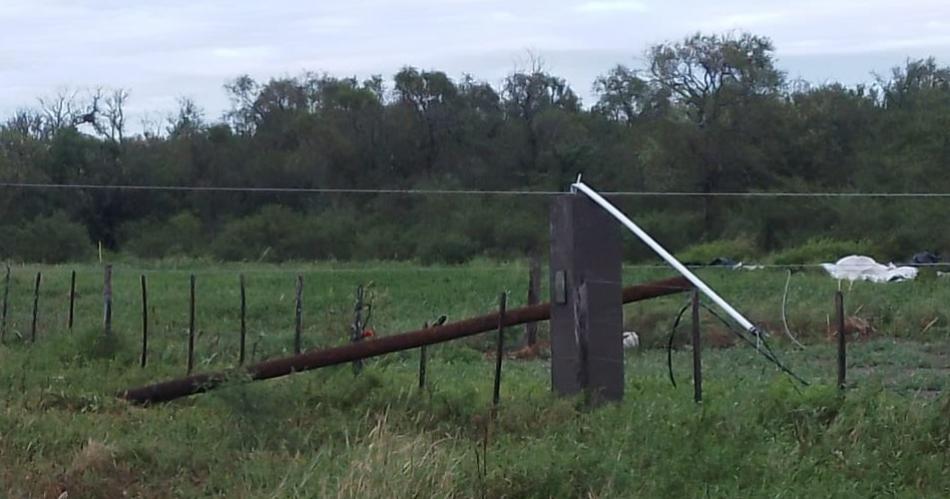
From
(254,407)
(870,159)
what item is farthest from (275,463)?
(870,159)

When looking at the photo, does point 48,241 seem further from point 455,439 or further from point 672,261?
point 672,261

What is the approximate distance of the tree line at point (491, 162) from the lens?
2748 cm

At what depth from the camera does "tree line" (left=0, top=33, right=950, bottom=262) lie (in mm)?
27484

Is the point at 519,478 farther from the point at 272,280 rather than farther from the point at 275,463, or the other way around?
the point at 272,280

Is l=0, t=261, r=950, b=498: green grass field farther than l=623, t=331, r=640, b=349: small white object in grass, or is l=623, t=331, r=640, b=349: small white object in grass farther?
l=623, t=331, r=640, b=349: small white object in grass

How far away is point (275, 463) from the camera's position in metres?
6.66

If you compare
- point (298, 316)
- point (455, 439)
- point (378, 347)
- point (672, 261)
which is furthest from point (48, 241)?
point (672, 261)

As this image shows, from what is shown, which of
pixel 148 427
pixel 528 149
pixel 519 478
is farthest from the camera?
pixel 528 149

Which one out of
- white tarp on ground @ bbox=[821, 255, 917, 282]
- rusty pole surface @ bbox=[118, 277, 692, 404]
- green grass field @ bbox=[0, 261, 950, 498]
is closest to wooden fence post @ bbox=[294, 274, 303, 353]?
green grass field @ bbox=[0, 261, 950, 498]

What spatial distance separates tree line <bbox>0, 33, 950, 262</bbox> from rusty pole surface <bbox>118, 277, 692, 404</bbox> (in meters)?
17.8

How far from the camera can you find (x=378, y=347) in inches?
303

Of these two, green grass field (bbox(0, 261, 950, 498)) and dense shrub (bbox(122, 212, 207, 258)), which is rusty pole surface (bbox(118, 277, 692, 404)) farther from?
dense shrub (bbox(122, 212, 207, 258))

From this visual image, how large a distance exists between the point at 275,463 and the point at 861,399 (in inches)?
128

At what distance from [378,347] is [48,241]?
907 inches
